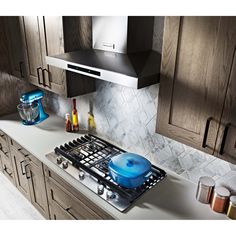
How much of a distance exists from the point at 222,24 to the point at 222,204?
3.39 ft

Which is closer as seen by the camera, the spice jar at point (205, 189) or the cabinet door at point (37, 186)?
the spice jar at point (205, 189)

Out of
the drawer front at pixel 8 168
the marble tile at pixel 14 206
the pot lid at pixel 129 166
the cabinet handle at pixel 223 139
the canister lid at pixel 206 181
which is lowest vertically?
the marble tile at pixel 14 206

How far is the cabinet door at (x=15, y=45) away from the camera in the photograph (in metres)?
2.28

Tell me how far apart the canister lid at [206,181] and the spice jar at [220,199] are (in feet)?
0.13

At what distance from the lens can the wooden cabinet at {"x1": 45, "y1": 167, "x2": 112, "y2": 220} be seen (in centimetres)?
158

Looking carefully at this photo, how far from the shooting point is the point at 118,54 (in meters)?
1.61

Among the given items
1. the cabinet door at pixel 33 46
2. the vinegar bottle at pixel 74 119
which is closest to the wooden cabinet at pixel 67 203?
the vinegar bottle at pixel 74 119

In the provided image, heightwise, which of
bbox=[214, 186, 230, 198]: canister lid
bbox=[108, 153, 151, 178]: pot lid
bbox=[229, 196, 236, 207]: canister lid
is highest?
bbox=[108, 153, 151, 178]: pot lid

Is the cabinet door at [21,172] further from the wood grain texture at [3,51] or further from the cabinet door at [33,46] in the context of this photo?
the wood grain texture at [3,51]

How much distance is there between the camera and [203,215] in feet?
4.74

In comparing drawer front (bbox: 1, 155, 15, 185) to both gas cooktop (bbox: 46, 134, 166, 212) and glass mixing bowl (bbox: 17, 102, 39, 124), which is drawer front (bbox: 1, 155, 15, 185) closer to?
glass mixing bowl (bbox: 17, 102, 39, 124)

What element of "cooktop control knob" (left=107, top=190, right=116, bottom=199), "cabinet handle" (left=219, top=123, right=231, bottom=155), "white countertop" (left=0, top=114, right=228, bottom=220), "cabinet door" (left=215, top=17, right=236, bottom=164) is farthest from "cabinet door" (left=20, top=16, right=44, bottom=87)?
"cabinet handle" (left=219, top=123, right=231, bottom=155)

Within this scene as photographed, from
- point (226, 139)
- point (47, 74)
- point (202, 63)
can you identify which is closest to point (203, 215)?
point (226, 139)

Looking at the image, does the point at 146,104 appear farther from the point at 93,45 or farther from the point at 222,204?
the point at 222,204
